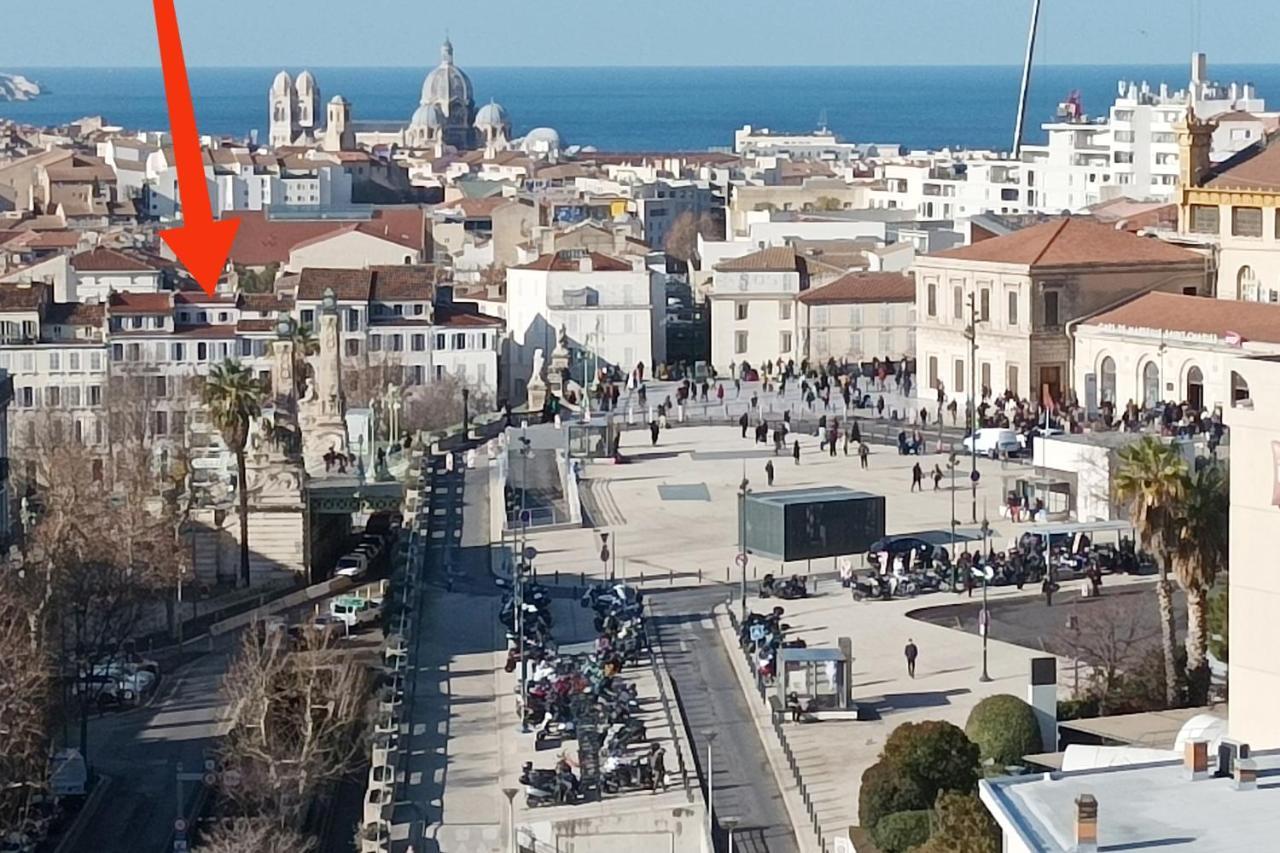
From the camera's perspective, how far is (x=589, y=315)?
225 ft

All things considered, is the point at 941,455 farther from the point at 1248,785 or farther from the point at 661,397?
the point at 1248,785

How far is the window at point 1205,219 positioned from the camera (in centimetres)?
5719

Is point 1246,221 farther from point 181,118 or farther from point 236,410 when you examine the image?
point 181,118

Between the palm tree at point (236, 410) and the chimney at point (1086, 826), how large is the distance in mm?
28792

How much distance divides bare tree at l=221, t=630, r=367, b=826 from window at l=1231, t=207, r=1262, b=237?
970 inches

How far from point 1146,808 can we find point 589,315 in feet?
165

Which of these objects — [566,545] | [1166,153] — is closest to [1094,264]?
[566,545]

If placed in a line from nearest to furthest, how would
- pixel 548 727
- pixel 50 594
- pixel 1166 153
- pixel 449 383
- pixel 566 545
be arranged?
pixel 548 727, pixel 50 594, pixel 566 545, pixel 449 383, pixel 1166 153

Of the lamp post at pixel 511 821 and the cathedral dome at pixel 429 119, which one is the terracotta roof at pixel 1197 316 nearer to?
the lamp post at pixel 511 821

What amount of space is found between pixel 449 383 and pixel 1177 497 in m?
34.4

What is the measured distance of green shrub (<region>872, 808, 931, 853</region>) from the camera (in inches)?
971

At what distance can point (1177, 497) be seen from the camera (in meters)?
31.4

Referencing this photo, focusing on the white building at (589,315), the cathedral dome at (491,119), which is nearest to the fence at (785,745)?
the white building at (589,315)

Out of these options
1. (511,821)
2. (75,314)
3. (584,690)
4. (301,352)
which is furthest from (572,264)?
(511,821)
